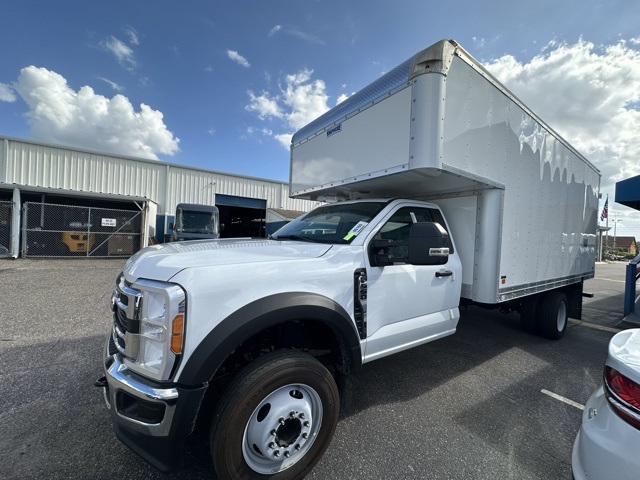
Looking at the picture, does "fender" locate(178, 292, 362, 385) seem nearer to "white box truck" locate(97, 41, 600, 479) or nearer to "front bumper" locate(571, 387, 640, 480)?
"white box truck" locate(97, 41, 600, 479)

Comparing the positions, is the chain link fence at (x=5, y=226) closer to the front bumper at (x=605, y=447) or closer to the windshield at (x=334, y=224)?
the windshield at (x=334, y=224)

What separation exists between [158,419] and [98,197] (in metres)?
17.8

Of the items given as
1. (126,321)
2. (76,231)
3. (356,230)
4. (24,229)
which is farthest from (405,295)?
(24,229)

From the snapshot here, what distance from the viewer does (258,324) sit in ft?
5.85

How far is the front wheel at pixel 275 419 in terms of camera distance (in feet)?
5.54

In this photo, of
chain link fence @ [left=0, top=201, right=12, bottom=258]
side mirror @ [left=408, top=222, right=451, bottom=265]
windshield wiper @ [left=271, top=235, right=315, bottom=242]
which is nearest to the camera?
side mirror @ [left=408, top=222, right=451, bottom=265]

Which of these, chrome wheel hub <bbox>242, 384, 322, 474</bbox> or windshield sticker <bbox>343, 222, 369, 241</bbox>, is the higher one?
windshield sticker <bbox>343, 222, 369, 241</bbox>

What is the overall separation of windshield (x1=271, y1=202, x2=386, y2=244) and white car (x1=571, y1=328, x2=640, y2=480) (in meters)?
1.78

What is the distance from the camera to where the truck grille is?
1679 mm

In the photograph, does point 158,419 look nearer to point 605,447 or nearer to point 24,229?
point 605,447

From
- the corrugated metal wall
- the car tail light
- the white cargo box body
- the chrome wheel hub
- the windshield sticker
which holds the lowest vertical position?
the chrome wheel hub

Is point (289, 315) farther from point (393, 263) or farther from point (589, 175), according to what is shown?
point (589, 175)

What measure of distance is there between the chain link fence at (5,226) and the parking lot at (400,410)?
10.2 metres

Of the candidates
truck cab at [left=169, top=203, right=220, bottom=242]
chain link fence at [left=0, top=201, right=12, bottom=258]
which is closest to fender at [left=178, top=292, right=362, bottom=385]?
truck cab at [left=169, top=203, right=220, bottom=242]
